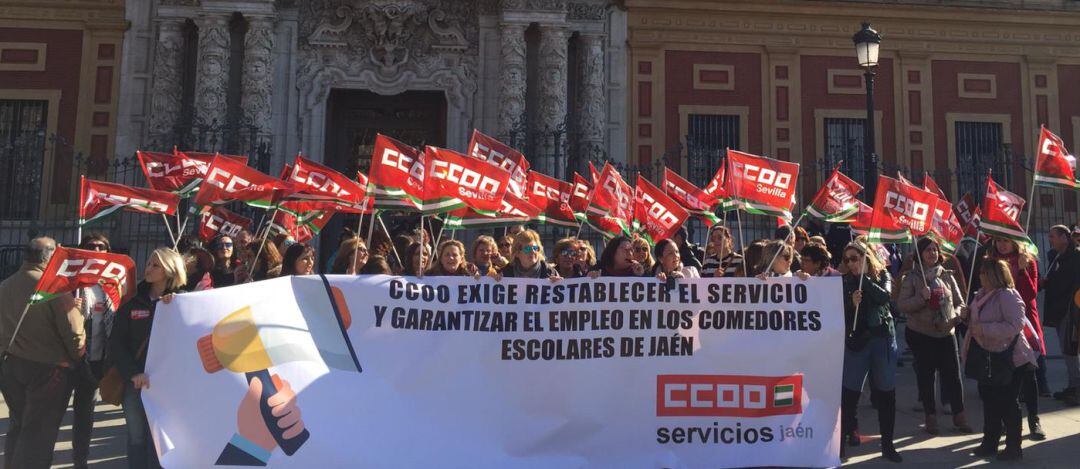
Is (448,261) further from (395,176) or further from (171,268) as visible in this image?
(171,268)

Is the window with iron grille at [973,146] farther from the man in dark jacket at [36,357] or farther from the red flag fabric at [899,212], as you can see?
the man in dark jacket at [36,357]

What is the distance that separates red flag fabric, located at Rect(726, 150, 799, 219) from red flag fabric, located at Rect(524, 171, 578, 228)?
3733mm

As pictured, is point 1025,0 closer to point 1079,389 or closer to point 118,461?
point 1079,389

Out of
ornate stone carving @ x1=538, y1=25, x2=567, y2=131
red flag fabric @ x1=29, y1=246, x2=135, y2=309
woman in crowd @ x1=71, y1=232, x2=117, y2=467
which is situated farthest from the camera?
ornate stone carving @ x1=538, y1=25, x2=567, y2=131

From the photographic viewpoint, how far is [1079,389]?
9406 mm

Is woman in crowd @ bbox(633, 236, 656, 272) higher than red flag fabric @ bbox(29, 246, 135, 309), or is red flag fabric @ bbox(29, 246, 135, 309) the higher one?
woman in crowd @ bbox(633, 236, 656, 272)

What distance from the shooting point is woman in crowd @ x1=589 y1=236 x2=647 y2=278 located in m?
7.32

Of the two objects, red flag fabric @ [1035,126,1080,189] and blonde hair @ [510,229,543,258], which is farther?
red flag fabric @ [1035,126,1080,189]

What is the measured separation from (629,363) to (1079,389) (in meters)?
6.33

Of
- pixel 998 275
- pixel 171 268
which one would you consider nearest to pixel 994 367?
pixel 998 275

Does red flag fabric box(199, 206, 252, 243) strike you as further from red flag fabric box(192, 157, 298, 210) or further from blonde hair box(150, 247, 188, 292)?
blonde hair box(150, 247, 188, 292)

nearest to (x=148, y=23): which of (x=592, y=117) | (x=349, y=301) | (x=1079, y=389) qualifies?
(x=592, y=117)

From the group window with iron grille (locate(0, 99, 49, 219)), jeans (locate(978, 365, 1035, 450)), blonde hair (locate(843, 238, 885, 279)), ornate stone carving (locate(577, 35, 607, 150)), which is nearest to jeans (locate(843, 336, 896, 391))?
blonde hair (locate(843, 238, 885, 279))

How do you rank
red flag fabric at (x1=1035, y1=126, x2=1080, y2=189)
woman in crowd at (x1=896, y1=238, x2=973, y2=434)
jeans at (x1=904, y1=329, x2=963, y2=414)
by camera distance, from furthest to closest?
red flag fabric at (x1=1035, y1=126, x2=1080, y2=189) < jeans at (x1=904, y1=329, x2=963, y2=414) < woman in crowd at (x1=896, y1=238, x2=973, y2=434)
